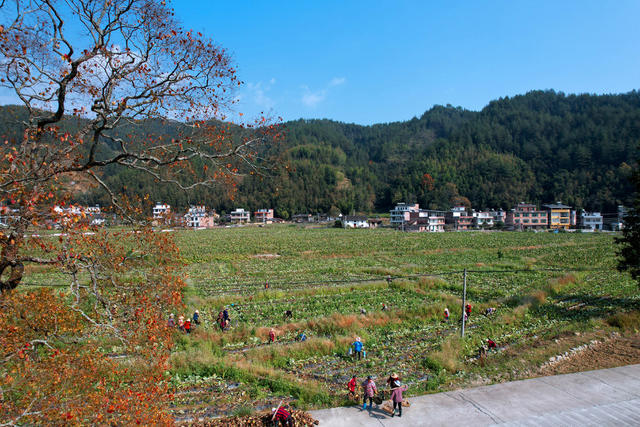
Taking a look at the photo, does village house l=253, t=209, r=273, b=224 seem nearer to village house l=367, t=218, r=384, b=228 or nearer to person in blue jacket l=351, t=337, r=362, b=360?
village house l=367, t=218, r=384, b=228

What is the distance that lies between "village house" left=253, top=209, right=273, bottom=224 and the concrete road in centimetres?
11917

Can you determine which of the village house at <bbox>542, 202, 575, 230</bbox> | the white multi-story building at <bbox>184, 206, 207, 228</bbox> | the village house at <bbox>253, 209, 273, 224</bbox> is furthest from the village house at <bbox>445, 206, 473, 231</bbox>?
the white multi-story building at <bbox>184, 206, 207, 228</bbox>

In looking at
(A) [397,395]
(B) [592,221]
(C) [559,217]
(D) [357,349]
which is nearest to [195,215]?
(D) [357,349]

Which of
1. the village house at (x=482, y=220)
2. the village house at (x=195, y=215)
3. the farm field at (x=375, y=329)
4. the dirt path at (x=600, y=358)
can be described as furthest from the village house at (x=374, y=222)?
the village house at (x=195, y=215)

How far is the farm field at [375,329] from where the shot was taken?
35.4 ft

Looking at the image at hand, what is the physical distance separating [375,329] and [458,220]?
293 feet

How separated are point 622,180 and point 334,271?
123m

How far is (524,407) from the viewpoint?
29.4 feet

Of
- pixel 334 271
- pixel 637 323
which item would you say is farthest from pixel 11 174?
pixel 334 271

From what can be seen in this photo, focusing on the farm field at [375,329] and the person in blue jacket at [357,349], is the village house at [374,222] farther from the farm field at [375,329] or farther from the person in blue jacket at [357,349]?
the person in blue jacket at [357,349]

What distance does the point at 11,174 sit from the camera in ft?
19.8

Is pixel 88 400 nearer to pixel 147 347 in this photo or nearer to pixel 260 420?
pixel 147 347

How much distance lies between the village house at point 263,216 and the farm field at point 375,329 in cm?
9599

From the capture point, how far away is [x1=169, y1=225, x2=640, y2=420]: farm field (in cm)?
1079
